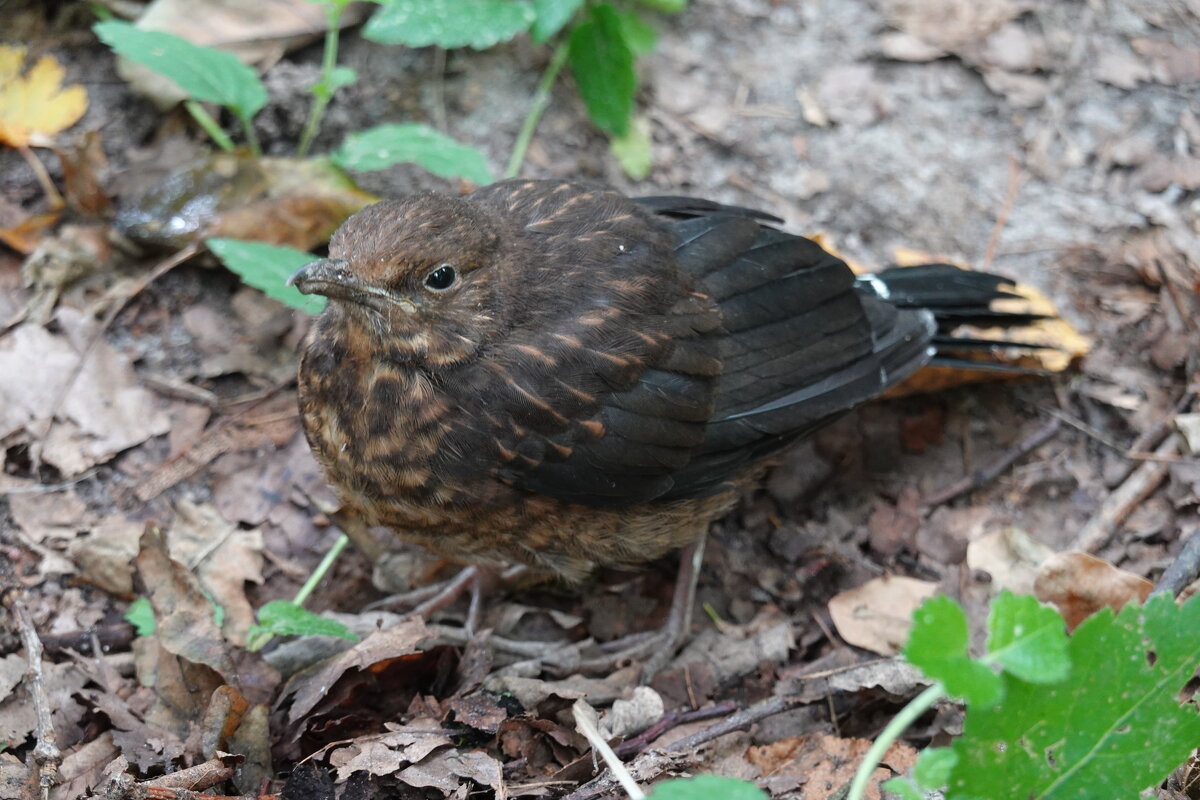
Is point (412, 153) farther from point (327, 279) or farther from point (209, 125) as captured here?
point (327, 279)

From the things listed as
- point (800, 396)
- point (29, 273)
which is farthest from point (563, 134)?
point (29, 273)

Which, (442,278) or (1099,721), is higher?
(442,278)

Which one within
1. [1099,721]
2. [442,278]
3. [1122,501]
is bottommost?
[1122,501]

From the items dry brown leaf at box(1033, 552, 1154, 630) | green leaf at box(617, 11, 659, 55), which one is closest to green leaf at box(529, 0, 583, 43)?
green leaf at box(617, 11, 659, 55)

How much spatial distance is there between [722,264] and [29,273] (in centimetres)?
284

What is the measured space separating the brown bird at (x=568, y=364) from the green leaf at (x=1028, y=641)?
1380 mm

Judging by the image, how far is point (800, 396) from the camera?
3.68m

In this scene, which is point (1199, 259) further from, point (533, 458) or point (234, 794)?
point (234, 794)

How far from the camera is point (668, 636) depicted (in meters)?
3.92

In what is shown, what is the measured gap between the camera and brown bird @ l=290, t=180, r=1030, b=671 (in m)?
3.22

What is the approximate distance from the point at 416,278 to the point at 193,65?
6.51ft

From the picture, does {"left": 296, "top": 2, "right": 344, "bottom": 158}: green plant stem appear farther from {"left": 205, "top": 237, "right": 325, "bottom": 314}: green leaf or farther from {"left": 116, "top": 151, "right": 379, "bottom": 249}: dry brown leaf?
{"left": 205, "top": 237, "right": 325, "bottom": 314}: green leaf

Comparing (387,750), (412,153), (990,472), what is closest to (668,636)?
(387,750)

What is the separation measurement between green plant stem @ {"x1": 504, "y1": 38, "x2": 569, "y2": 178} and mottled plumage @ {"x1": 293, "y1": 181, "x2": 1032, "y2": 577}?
1184mm
